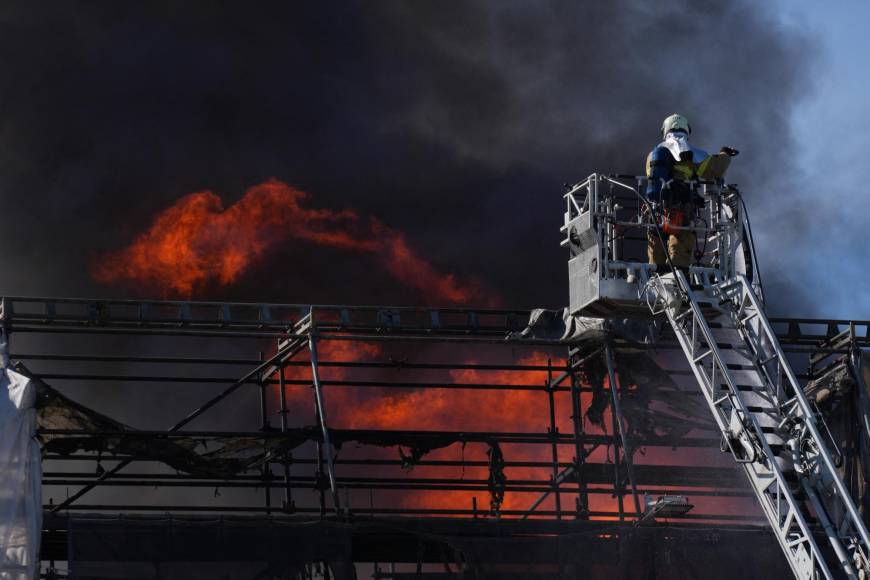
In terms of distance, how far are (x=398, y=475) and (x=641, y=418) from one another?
1131 cm

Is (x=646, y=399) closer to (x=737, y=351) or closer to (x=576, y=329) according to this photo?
(x=576, y=329)

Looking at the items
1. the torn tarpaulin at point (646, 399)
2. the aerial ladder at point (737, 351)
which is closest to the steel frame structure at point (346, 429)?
the torn tarpaulin at point (646, 399)

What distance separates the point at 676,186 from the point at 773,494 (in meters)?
4.67

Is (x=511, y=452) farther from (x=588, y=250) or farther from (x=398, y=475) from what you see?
(x=588, y=250)

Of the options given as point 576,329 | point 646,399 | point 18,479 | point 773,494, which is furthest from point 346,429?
point 773,494

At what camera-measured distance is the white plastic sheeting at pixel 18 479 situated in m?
23.3

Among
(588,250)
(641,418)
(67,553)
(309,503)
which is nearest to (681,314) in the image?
(588,250)

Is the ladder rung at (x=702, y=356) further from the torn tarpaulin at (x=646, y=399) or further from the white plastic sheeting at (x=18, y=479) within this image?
the white plastic sheeting at (x=18, y=479)

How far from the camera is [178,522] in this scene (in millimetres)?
24391

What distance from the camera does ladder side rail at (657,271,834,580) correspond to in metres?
19.6

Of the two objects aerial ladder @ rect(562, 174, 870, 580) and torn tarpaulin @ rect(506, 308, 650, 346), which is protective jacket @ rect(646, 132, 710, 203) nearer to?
aerial ladder @ rect(562, 174, 870, 580)

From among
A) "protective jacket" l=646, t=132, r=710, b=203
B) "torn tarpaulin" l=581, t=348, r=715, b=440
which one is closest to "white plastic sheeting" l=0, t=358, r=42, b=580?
"protective jacket" l=646, t=132, r=710, b=203

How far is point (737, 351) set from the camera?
21.6 metres

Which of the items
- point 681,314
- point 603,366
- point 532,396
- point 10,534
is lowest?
point 10,534
